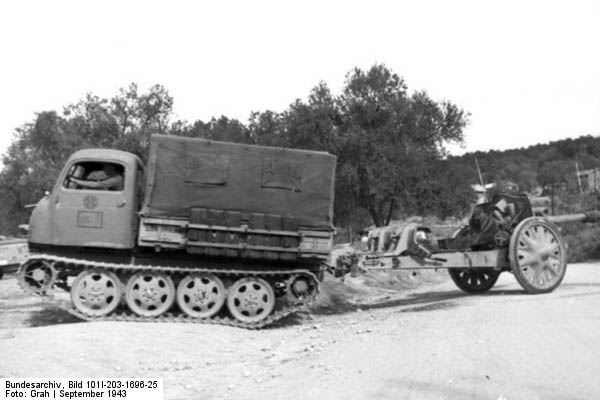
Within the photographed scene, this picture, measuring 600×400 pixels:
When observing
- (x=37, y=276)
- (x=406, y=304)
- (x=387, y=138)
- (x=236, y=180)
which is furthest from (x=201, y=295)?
(x=387, y=138)

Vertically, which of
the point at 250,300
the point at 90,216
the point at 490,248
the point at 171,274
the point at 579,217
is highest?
the point at 579,217

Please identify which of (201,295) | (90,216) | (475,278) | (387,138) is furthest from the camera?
(387,138)

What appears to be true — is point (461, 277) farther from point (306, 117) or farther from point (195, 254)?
point (306, 117)

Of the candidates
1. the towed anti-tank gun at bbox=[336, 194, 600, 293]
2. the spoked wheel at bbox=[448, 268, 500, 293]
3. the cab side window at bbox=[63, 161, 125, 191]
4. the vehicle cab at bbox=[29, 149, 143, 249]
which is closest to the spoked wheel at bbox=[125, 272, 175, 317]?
the vehicle cab at bbox=[29, 149, 143, 249]

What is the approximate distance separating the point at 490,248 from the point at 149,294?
7449 mm

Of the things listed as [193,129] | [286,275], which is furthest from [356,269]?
[193,129]

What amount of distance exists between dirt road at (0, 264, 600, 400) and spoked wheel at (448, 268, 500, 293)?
152 inches

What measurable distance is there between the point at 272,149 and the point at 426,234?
4.73m

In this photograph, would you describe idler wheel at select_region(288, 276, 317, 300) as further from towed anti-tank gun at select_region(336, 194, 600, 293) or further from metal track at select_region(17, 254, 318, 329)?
towed anti-tank gun at select_region(336, 194, 600, 293)

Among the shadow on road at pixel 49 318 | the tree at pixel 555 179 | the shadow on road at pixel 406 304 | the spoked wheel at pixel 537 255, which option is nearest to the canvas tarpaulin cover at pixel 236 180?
the shadow on road at pixel 49 318

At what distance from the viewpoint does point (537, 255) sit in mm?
14109

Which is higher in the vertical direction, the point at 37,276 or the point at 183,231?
the point at 183,231

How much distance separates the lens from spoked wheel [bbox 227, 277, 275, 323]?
11.8m

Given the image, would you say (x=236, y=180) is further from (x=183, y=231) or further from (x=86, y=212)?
(x=86, y=212)
